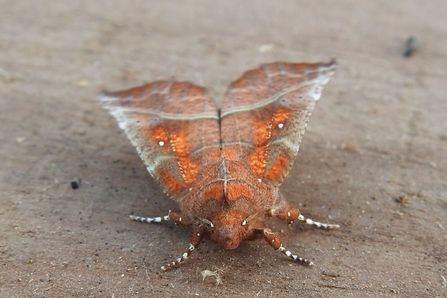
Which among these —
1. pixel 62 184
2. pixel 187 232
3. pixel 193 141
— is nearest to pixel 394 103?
pixel 193 141

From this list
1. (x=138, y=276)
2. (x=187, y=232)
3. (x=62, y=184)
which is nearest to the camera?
(x=138, y=276)

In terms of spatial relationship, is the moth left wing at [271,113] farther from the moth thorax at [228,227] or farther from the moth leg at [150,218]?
the moth leg at [150,218]

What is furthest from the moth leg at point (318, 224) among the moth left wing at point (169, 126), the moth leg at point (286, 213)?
the moth left wing at point (169, 126)

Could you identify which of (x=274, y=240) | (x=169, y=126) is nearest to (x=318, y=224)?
(x=274, y=240)

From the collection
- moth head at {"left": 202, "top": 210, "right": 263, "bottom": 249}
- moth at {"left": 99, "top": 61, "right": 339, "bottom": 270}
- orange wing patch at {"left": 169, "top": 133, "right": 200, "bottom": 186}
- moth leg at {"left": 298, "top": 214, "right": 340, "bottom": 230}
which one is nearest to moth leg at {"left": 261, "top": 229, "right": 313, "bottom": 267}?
moth at {"left": 99, "top": 61, "right": 339, "bottom": 270}

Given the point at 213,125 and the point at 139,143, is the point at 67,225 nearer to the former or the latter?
the point at 139,143

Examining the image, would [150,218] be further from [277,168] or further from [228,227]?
[277,168]
